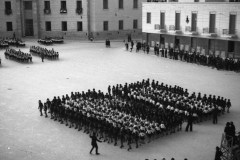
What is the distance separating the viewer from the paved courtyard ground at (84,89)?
17.7m

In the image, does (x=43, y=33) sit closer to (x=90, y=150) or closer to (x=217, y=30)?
(x=217, y=30)

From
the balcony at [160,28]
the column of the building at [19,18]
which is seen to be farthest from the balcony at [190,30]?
the column of the building at [19,18]

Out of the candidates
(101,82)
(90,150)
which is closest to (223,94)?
(101,82)

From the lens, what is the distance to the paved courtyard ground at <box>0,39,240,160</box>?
17719mm

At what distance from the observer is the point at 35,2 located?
57688 millimetres

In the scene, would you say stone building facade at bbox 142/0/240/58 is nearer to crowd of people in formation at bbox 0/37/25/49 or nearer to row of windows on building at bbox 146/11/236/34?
row of windows on building at bbox 146/11/236/34

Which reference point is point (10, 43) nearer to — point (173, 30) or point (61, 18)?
point (61, 18)

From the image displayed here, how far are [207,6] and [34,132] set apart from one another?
2837 centimetres

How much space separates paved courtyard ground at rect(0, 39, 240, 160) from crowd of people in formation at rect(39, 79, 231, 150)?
61 centimetres

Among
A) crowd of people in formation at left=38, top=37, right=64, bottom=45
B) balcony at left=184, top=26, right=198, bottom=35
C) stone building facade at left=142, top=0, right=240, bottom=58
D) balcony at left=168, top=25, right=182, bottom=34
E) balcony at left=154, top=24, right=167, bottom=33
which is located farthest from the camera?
crowd of people in formation at left=38, top=37, right=64, bottom=45

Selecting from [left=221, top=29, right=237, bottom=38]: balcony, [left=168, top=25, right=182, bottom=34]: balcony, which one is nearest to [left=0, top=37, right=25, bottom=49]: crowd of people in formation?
[left=168, top=25, right=182, bottom=34]: balcony

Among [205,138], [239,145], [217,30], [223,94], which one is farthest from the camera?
[217,30]

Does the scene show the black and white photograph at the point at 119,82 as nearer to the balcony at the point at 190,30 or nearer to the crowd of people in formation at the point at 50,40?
the crowd of people in formation at the point at 50,40

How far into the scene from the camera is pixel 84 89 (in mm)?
28812
